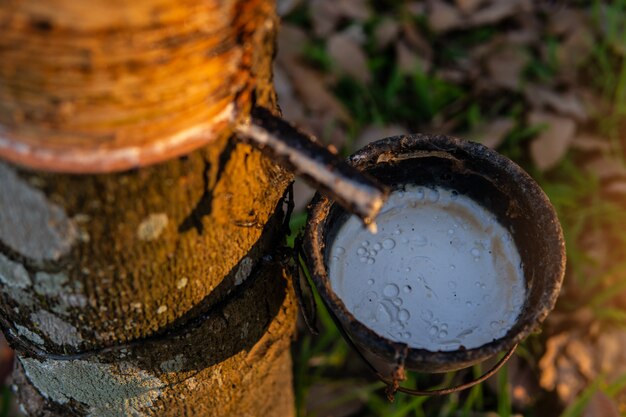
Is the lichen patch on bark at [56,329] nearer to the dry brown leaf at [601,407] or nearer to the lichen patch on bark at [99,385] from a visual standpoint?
the lichen patch on bark at [99,385]

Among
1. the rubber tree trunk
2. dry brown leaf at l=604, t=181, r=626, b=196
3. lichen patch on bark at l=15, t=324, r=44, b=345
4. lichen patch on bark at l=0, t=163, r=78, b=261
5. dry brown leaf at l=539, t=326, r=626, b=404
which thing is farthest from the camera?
dry brown leaf at l=604, t=181, r=626, b=196

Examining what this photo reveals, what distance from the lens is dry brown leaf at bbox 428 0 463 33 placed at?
2635 mm

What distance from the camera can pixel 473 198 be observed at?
1.30 m

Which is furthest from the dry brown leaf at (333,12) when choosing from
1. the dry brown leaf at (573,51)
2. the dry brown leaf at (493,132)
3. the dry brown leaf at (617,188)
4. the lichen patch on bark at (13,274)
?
the lichen patch on bark at (13,274)

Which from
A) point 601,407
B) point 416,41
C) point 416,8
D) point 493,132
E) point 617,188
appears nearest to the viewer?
point 601,407

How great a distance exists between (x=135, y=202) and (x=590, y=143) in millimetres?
2024

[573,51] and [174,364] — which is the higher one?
[573,51]

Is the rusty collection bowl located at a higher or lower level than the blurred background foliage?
lower

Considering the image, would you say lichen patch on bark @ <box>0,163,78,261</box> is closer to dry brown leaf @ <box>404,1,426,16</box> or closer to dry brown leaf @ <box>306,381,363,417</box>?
dry brown leaf @ <box>306,381,363,417</box>

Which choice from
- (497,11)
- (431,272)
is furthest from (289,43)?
(431,272)

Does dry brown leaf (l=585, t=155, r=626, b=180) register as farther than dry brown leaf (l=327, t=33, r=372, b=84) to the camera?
No

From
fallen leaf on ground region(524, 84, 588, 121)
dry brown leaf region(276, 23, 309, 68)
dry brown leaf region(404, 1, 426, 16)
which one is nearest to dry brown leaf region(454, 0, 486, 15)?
dry brown leaf region(404, 1, 426, 16)

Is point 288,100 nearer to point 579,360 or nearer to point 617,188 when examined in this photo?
point 617,188

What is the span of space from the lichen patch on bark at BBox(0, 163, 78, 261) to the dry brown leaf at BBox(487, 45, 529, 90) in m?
2.06
